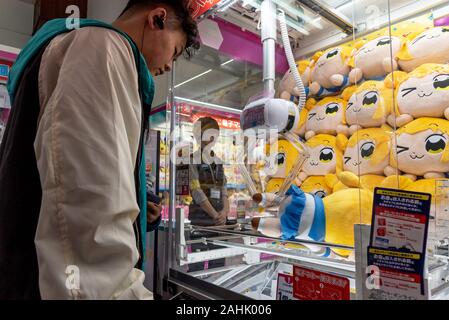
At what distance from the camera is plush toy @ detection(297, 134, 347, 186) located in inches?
49.9

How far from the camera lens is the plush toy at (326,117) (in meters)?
1.35

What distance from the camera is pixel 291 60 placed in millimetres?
1395

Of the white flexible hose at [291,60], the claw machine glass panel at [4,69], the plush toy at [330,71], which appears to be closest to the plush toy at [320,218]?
the white flexible hose at [291,60]

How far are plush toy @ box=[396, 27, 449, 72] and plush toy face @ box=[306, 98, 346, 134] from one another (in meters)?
0.30

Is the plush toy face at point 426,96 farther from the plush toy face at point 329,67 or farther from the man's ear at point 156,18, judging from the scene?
the man's ear at point 156,18

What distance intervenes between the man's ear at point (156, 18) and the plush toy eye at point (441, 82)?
1.00m

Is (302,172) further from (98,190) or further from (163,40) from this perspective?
(98,190)

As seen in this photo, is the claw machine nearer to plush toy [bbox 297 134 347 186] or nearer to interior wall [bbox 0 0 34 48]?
plush toy [bbox 297 134 347 186]

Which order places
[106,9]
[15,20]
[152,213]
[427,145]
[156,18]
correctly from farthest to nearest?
[15,20], [106,9], [427,145], [152,213], [156,18]

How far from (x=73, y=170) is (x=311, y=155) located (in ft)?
3.65

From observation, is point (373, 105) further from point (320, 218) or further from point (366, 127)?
point (320, 218)

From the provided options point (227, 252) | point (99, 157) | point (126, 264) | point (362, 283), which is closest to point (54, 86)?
point (99, 157)

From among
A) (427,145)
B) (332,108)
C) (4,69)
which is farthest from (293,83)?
(4,69)

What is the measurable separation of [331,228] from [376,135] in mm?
285
